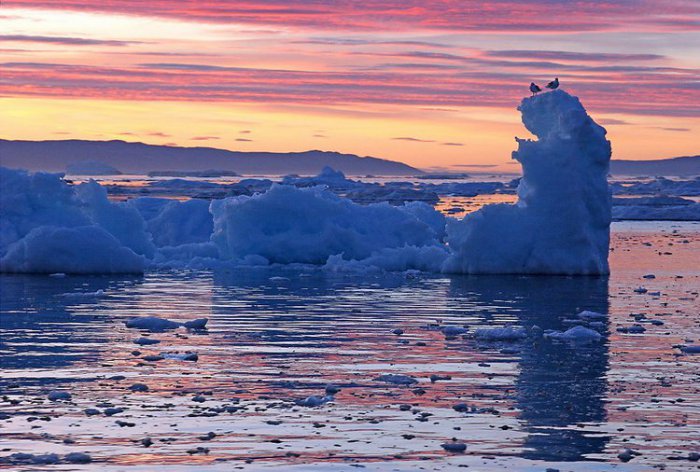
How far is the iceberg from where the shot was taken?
981 inches

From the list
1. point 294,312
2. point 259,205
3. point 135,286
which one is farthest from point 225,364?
point 259,205

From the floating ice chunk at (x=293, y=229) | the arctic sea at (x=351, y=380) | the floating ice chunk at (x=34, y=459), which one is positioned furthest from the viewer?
the floating ice chunk at (x=293, y=229)

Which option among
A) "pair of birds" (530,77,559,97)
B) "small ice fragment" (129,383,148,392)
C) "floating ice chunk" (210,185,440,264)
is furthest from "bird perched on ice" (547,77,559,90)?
"small ice fragment" (129,383,148,392)

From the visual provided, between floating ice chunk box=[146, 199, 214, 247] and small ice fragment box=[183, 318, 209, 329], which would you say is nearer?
small ice fragment box=[183, 318, 209, 329]

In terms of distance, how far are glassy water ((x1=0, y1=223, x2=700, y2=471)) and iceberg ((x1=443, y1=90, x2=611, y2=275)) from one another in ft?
11.7

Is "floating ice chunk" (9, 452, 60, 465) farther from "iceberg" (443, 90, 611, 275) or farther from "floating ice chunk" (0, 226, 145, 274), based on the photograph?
"iceberg" (443, 90, 611, 275)

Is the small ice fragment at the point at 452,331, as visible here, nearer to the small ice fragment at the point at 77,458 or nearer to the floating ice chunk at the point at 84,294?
the floating ice chunk at the point at 84,294

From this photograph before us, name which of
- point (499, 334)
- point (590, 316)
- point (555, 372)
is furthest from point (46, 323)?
point (590, 316)

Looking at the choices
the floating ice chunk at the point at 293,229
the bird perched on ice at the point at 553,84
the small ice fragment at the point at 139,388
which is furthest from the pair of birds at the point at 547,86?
the small ice fragment at the point at 139,388

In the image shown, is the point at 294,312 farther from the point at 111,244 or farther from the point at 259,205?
the point at 259,205

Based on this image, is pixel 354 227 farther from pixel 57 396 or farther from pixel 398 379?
pixel 57 396

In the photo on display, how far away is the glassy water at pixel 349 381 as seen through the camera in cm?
897

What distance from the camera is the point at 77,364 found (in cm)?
1287

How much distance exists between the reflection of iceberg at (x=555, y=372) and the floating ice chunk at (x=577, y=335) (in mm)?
229
